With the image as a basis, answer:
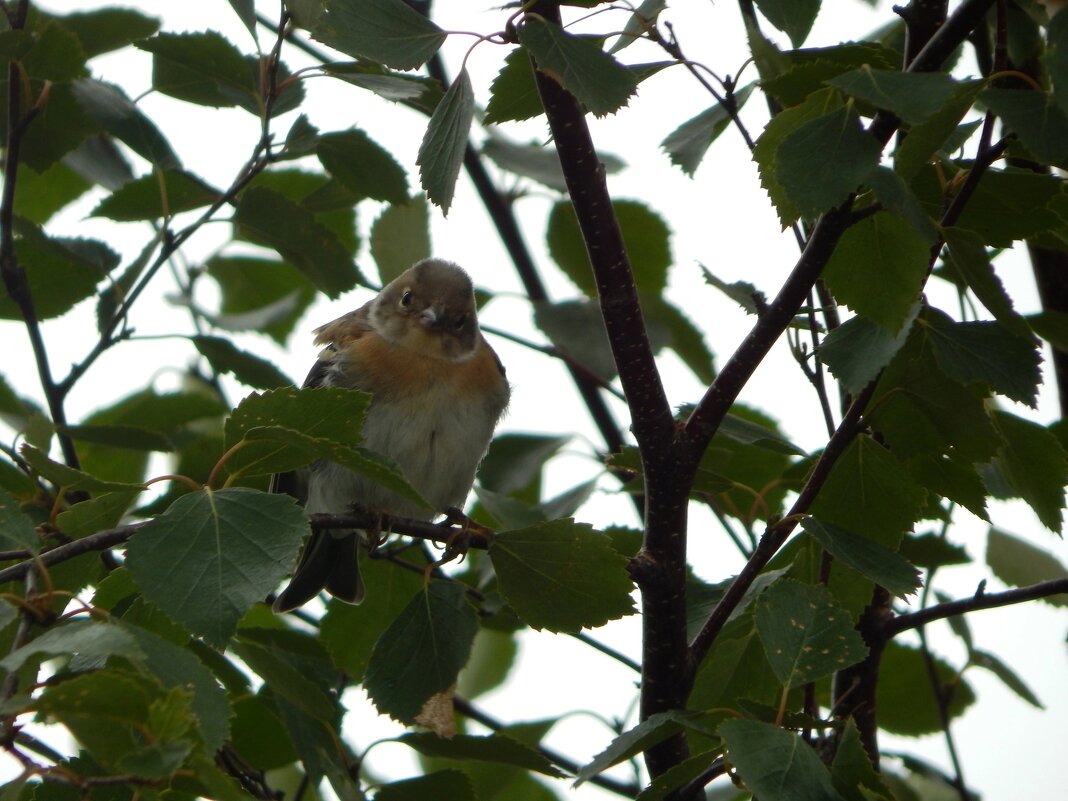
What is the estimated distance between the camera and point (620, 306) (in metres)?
2.92

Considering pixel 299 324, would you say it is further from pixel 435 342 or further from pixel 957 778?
pixel 957 778

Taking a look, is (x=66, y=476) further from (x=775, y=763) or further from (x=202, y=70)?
(x=202, y=70)

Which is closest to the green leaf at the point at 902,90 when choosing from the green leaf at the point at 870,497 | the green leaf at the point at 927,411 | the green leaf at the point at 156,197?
the green leaf at the point at 927,411

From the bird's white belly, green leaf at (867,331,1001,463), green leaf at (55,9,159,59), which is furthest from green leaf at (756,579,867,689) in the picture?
green leaf at (55,9,159,59)

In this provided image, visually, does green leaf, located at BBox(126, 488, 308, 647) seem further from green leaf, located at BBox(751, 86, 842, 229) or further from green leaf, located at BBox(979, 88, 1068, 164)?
green leaf, located at BBox(979, 88, 1068, 164)

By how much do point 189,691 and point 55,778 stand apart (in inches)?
9.3

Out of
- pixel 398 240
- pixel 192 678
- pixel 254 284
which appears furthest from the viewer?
pixel 254 284

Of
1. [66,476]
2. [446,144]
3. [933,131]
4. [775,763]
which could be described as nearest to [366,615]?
[66,476]

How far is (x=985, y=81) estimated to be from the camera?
220 cm

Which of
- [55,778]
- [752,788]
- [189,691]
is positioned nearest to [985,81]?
[752,788]

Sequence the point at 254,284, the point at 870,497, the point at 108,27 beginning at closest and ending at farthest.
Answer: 1. the point at 870,497
2. the point at 108,27
3. the point at 254,284

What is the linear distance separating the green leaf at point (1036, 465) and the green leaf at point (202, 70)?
2.15 meters

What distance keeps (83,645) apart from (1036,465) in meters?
1.94

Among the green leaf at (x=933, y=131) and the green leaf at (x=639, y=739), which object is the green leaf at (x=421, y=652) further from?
the green leaf at (x=933, y=131)
